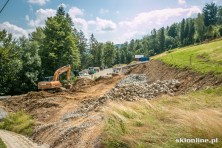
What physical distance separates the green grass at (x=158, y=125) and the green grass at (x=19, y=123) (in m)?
11.1

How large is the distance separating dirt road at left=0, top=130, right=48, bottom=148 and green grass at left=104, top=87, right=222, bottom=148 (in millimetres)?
7048

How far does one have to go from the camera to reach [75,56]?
48281mm

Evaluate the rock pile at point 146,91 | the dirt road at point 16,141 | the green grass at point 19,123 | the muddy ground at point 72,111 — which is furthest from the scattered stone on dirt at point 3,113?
the rock pile at point 146,91

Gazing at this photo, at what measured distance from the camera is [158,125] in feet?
26.4

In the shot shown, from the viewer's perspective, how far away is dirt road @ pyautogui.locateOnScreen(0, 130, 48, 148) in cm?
1602

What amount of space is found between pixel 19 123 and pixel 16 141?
4734mm

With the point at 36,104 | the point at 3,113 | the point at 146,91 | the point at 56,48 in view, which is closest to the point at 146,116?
the point at 146,91

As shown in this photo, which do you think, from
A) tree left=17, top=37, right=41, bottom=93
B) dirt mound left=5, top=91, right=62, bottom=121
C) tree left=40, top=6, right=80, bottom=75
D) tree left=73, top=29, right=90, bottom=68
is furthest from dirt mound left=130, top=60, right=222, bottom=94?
tree left=73, top=29, right=90, bottom=68

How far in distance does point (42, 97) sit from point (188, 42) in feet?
316

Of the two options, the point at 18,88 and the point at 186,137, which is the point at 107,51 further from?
the point at 186,137

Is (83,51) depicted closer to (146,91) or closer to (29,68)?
(29,68)

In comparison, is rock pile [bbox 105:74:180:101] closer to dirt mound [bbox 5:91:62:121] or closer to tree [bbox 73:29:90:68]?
dirt mound [bbox 5:91:62:121]

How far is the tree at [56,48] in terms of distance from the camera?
46375 mm

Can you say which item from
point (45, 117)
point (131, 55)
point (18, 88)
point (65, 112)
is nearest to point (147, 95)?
point (65, 112)
